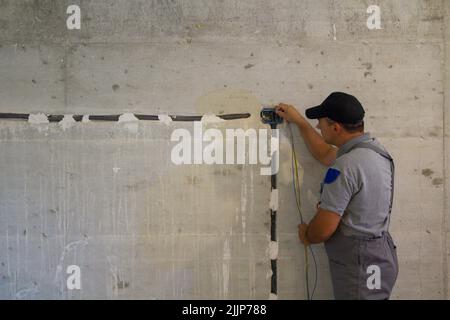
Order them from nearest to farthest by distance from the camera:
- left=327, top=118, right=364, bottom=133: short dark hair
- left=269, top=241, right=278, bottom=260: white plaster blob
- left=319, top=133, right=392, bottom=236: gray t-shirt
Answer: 1. left=319, top=133, right=392, bottom=236: gray t-shirt
2. left=327, top=118, right=364, bottom=133: short dark hair
3. left=269, top=241, right=278, bottom=260: white plaster blob

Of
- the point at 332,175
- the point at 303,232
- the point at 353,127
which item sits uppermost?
the point at 353,127

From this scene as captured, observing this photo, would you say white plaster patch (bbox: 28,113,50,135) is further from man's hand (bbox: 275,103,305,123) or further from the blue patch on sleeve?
the blue patch on sleeve

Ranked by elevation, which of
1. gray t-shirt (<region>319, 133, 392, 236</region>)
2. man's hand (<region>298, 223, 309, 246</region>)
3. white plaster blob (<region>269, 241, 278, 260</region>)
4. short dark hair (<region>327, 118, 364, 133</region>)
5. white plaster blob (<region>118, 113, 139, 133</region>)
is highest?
white plaster blob (<region>118, 113, 139, 133</region>)

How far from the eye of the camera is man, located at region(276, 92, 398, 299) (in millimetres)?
1487

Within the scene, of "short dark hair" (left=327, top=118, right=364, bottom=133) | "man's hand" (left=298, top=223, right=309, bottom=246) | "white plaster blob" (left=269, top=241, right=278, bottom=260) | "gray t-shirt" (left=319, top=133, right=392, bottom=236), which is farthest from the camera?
"white plaster blob" (left=269, top=241, right=278, bottom=260)

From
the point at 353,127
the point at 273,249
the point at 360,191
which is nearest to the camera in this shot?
the point at 360,191

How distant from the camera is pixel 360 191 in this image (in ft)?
4.87

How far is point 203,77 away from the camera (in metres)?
1.83

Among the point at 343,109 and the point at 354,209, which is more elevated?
the point at 343,109

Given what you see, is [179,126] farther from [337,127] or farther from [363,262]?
[363,262]

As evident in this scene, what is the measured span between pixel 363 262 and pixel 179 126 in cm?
101

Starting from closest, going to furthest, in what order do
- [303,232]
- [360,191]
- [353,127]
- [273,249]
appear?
1. [360,191]
2. [353,127]
3. [303,232]
4. [273,249]

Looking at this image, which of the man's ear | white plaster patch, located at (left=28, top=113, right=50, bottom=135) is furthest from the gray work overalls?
white plaster patch, located at (left=28, top=113, right=50, bottom=135)

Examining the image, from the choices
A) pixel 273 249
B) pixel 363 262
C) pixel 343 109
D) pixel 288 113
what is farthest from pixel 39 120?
pixel 363 262
